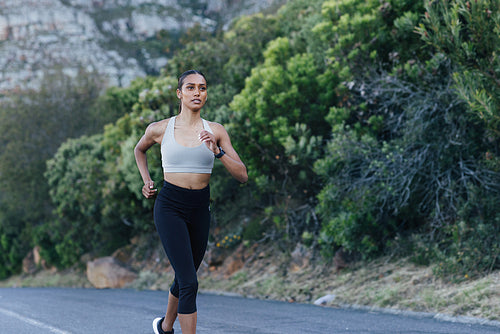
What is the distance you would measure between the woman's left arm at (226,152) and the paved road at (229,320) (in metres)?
2.83

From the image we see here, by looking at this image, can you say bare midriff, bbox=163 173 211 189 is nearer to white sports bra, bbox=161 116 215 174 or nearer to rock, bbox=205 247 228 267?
white sports bra, bbox=161 116 215 174

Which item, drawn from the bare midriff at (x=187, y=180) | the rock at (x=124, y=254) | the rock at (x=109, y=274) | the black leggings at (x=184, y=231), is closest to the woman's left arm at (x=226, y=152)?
the bare midriff at (x=187, y=180)

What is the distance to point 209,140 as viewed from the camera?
4.50 m

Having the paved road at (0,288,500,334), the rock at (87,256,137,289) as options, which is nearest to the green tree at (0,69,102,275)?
the rock at (87,256,137,289)

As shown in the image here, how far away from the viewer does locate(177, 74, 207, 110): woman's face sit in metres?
4.88

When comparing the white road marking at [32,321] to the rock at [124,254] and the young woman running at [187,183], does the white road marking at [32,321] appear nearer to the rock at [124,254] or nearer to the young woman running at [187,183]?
the young woman running at [187,183]

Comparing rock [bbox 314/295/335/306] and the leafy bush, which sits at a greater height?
the leafy bush

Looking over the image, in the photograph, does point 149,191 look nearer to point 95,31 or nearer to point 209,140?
point 209,140

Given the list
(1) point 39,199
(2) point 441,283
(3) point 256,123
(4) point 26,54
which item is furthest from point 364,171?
(4) point 26,54

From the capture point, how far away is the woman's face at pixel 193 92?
4875 millimetres

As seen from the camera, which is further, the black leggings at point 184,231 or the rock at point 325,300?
the rock at point 325,300

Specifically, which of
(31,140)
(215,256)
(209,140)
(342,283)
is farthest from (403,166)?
(31,140)

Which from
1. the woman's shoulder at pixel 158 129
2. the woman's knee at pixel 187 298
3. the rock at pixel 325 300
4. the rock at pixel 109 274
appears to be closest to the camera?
the woman's knee at pixel 187 298

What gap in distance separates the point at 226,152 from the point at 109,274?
16772mm
